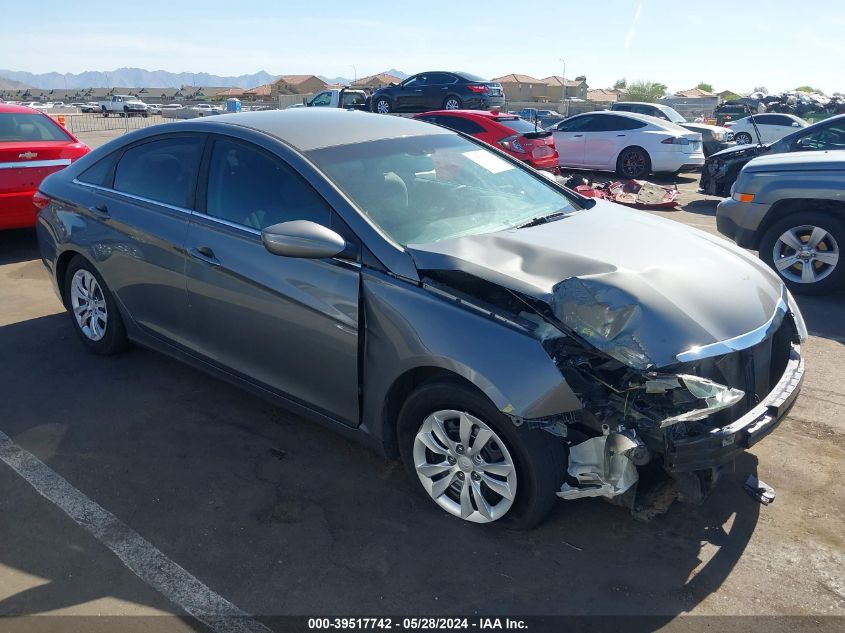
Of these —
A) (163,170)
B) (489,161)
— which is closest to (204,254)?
(163,170)

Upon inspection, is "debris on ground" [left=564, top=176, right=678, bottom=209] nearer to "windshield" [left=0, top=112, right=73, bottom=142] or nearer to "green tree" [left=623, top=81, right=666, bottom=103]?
"windshield" [left=0, top=112, right=73, bottom=142]

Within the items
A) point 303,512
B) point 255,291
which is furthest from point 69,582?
point 255,291

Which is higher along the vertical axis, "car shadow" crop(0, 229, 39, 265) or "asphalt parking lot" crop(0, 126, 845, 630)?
"car shadow" crop(0, 229, 39, 265)

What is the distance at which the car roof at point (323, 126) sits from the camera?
3.89 meters

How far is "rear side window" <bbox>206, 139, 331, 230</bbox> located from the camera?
3.60m

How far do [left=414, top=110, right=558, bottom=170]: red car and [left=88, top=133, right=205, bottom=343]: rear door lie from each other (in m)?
8.25

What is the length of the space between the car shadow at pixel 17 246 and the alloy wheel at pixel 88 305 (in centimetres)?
316

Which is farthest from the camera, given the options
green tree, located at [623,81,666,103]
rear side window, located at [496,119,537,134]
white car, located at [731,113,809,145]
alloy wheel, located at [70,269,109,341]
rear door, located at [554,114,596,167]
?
green tree, located at [623,81,666,103]

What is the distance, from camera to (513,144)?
12.3 meters

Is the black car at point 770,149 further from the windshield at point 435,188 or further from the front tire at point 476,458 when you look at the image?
the front tire at point 476,458

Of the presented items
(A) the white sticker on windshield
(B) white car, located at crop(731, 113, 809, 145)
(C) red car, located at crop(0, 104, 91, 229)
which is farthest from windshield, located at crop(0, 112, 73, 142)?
(B) white car, located at crop(731, 113, 809, 145)

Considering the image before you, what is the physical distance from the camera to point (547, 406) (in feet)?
9.11

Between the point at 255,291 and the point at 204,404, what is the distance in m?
1.17

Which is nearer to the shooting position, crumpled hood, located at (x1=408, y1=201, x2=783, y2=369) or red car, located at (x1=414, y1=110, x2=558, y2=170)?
crumpled hood, located at (x1=408, y1=201, x2=783, y2=369)
